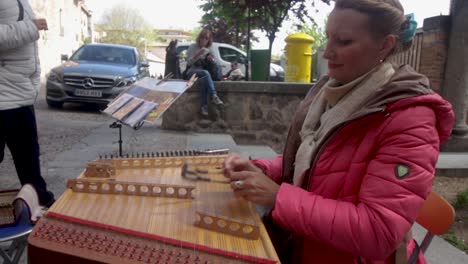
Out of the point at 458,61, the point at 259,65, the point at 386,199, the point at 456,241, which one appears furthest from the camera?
the point at 259,65

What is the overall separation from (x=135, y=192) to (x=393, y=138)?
84 cm

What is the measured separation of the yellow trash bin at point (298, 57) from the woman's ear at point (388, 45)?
7.14m

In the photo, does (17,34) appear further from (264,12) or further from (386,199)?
(264,12)

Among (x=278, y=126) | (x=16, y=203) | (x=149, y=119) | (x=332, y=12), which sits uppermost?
(x=332, y=12)

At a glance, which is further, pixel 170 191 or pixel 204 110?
pixel 204 110

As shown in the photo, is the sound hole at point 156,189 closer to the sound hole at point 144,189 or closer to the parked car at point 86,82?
the sound hole at point 144,189

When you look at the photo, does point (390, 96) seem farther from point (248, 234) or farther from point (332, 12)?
point (248, 234)

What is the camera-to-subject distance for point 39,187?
127 inches

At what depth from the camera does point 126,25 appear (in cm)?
6209

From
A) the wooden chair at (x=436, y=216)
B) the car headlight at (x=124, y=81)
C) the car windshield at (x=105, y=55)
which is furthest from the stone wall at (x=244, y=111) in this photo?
the wooden chair at (x=436, y=216)

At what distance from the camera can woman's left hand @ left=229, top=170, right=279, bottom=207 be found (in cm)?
141

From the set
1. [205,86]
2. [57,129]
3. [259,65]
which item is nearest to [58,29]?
[259,65]

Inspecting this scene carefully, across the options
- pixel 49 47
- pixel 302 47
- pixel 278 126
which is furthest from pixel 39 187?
pixel 49 47

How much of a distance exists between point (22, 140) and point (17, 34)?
707 millimetres
